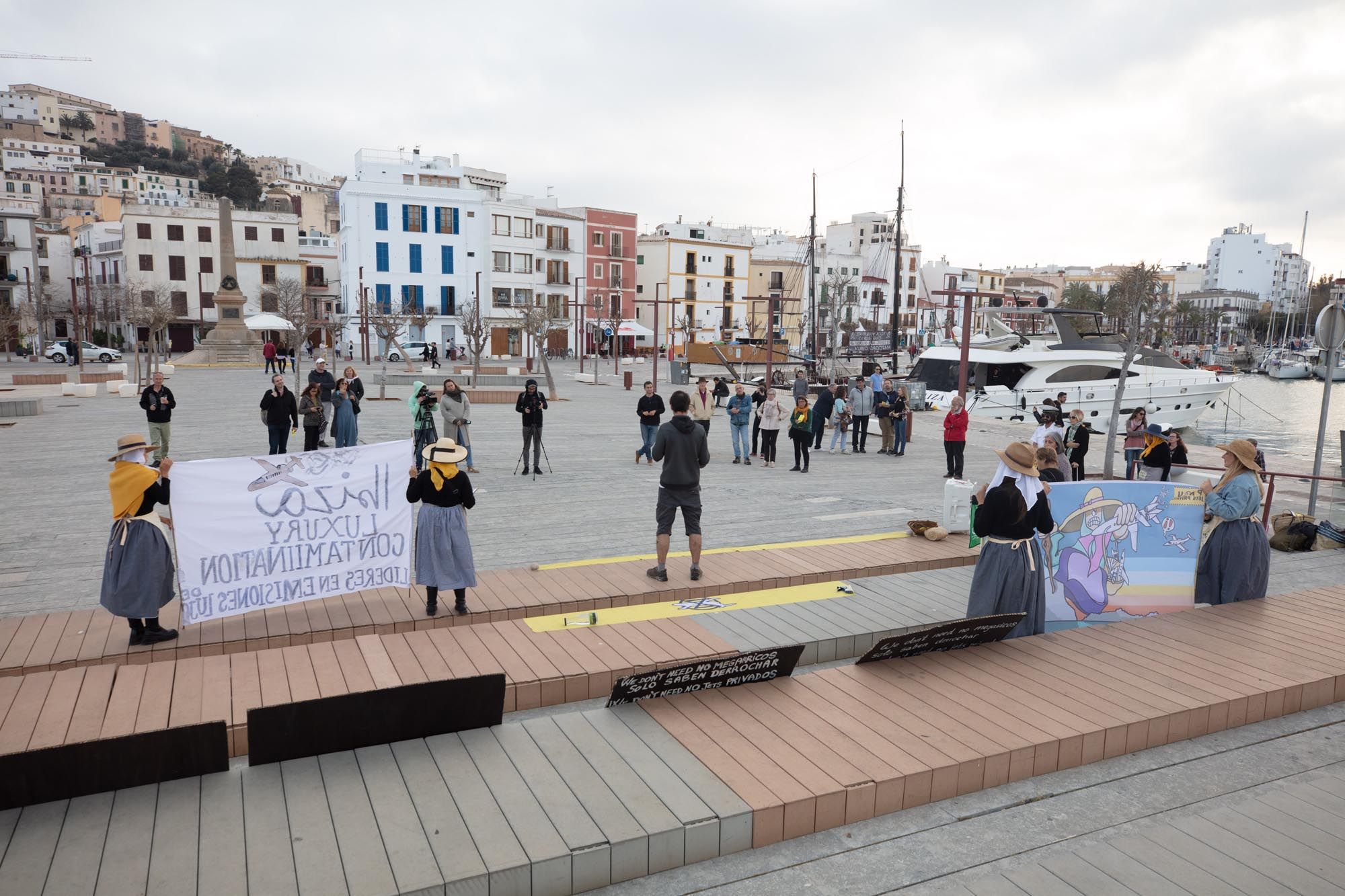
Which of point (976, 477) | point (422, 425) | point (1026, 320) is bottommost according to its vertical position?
point (976, 477)

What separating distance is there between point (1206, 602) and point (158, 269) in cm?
6860

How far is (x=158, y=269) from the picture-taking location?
2406 inches

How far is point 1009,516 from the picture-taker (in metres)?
6.32

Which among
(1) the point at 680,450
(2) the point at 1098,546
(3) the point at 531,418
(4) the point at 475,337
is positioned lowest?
(2) the point at 1098,546

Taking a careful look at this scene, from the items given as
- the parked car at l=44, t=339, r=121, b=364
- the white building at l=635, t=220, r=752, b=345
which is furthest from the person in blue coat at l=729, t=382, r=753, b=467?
the white building at l=635, t=220, r=752, b=345

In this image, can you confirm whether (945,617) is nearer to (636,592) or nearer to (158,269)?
(636,592)

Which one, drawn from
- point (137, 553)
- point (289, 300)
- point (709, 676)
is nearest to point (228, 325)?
point (289, 300)

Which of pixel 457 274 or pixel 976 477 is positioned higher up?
pixel 457 274

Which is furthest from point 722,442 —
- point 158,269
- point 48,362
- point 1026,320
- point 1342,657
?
point 158,269

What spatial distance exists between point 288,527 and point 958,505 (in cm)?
732

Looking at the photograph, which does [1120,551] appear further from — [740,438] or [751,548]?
[740,438]

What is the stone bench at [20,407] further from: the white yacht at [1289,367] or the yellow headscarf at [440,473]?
the white yacht at [1289,367]

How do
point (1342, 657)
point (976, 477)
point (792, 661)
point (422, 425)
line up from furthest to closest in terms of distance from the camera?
point (976, 477)
point (422, 425)
point (1342, 657)
point (792, 661)

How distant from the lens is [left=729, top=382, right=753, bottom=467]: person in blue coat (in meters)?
17.0
